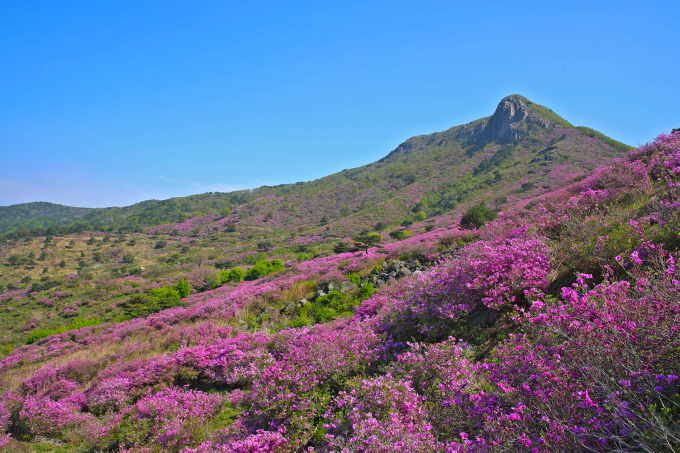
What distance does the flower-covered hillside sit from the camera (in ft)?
7.39

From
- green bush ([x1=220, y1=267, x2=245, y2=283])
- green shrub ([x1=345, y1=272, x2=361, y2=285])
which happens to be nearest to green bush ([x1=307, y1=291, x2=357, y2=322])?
green shrub ([x1=345, y1=272, x2=361, y2=285])

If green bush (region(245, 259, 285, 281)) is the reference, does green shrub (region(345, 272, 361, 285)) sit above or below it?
above

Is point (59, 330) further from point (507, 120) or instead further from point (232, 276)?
point (507, 120)

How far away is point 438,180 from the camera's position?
9056 centimetres

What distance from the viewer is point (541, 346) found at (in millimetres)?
2824

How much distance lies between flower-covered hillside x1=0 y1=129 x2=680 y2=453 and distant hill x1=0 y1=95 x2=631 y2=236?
43440 millimetres

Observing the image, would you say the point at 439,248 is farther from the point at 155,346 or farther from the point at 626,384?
the point at 155,346

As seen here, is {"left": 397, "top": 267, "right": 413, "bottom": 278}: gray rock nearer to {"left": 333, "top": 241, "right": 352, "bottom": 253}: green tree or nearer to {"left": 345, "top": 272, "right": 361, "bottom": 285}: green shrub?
{"left": 345, "top": 272, "right": 361, "bottom": 285}: green shrub

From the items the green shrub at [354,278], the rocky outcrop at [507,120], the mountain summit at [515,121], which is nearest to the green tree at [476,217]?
the green shrub at [354,278]

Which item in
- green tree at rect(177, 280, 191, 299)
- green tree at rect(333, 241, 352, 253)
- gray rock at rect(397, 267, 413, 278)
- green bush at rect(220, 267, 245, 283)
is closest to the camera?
gray rock at rect(397, 267, 413, 278)

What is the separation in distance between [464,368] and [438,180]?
9330 centimetres

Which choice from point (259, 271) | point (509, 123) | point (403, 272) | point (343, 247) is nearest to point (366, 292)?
point (403, 272)

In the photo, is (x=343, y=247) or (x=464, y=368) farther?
(x=343, y=247)

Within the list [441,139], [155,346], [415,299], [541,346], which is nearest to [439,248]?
[415,299]
